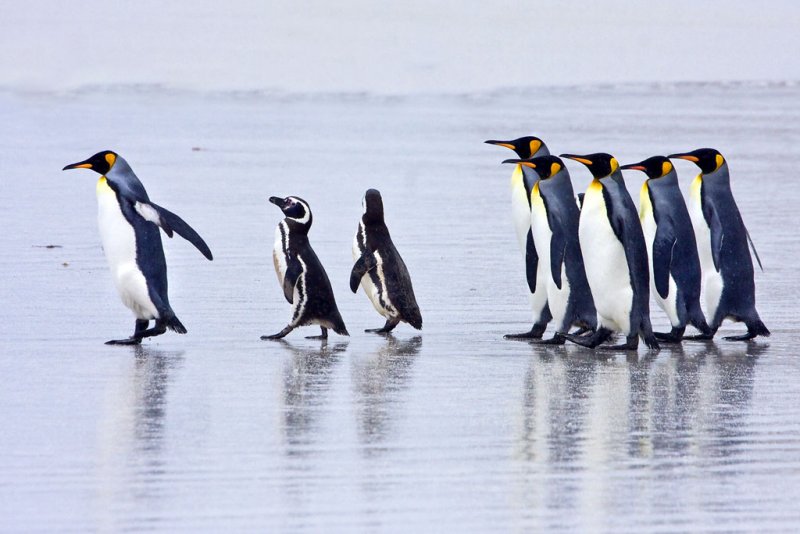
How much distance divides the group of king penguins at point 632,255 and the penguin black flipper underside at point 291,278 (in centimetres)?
107

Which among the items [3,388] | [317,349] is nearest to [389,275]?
[317,349]

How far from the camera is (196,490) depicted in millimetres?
4227

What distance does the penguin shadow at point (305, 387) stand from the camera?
4.90 metres

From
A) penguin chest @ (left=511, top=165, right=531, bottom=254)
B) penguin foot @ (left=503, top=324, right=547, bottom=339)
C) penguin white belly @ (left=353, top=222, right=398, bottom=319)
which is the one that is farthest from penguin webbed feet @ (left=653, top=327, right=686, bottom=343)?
penguin white belly @ (left=353, top=222, right=398, bottom=319)

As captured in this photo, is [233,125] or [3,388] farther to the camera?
[233,125]

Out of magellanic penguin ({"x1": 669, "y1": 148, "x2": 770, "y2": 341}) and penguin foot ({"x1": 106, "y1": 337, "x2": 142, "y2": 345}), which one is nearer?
penguin foot ({"x1": 106, "y1": 337, "x2": 142, "y2": 345})

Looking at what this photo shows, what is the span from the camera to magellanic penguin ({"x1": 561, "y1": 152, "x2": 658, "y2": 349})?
6758mm

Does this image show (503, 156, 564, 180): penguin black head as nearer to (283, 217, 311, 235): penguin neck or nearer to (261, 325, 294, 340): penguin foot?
(283, 217, 311, 235): penguin neck

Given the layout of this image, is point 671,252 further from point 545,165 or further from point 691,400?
point 691,400

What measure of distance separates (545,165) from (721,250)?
0.91 meters

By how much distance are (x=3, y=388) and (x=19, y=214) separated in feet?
19.6

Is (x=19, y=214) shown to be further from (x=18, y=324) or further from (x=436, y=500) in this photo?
(x=436, y=500)

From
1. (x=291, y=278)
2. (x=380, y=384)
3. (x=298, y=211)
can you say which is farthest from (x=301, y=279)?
(x=380, y=384)

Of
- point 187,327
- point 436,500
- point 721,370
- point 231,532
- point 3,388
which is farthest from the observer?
point 187,327
